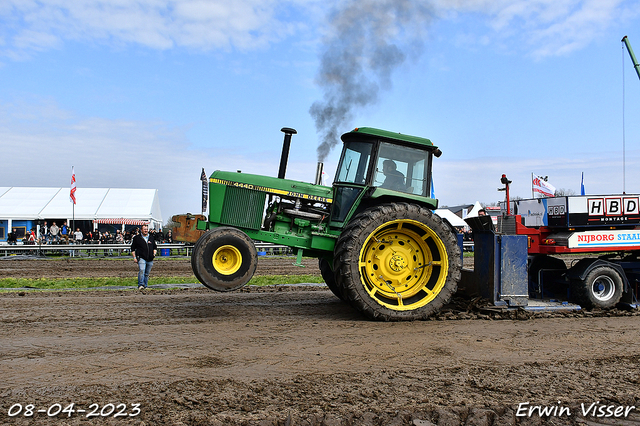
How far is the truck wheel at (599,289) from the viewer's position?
24.3 ft

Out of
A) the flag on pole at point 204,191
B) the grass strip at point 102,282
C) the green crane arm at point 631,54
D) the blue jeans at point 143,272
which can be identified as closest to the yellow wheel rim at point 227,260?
the grass strip at point 102,282

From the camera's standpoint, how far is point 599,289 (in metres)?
7.55

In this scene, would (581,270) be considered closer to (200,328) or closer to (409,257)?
(409,257)

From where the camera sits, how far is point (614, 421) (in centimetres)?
338

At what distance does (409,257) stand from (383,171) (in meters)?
1.25

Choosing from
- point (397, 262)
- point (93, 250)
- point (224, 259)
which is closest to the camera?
point (224, 259)

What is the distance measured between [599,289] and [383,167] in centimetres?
397

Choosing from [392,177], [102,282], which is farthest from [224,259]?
[102,282]

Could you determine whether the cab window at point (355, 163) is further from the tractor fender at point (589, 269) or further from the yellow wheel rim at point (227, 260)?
the tractor fender at point (589, 269)

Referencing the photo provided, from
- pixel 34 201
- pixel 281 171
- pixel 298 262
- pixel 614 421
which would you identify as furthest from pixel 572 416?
pixel 34 201

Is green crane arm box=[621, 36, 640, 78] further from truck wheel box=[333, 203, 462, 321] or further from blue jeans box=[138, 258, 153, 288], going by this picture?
blue jeans box=[138, 258, 153, 288]

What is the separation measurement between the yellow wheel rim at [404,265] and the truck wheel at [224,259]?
1.53 m

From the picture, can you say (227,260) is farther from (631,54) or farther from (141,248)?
(631,54)

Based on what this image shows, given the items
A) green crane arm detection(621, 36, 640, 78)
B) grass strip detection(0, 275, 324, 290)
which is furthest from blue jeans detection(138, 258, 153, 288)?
green crane arm detection(621, 36, 640, 78)
